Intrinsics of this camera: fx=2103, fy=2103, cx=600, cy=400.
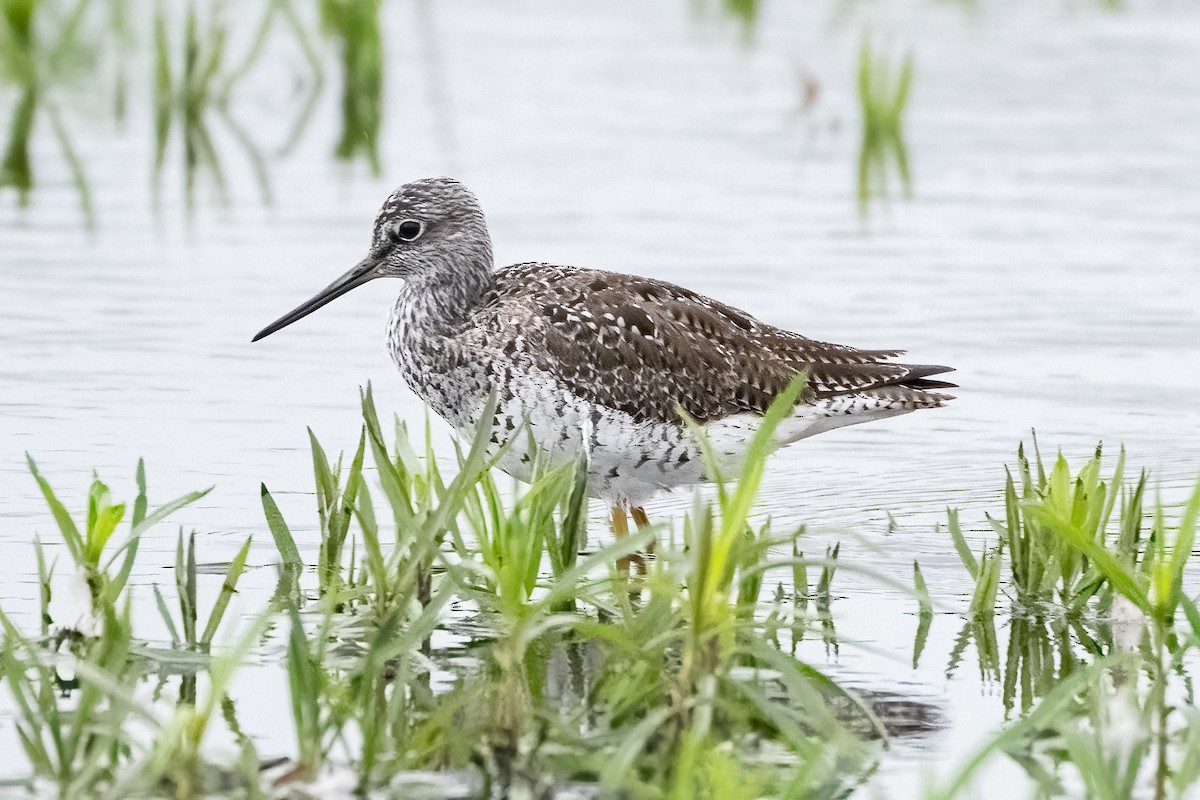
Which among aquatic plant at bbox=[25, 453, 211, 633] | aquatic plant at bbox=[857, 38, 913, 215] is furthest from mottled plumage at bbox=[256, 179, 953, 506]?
aquatic plant at bbox=[857, 38, 913, 215]

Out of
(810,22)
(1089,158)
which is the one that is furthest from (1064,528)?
(810,22)

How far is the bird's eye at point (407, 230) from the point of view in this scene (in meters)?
7.95

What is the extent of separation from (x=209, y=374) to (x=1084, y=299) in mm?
4682

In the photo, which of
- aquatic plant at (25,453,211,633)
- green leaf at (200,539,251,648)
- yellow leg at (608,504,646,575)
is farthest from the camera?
yellow leg at (608,504,646,575)

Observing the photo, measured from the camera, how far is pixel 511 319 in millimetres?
7473

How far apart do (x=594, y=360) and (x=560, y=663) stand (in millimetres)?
1706

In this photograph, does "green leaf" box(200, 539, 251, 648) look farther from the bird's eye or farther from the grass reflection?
the grass reflection

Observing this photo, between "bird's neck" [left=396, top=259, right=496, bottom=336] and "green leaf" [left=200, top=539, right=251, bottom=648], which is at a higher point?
"bird's neck" [left=396, top=259, right=496, bottom=336]

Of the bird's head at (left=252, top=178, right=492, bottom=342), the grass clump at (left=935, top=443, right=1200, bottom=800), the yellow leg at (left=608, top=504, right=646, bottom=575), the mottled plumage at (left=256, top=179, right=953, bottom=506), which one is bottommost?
the yellow leg at (left=608, top=504, right=646, bottom=575)

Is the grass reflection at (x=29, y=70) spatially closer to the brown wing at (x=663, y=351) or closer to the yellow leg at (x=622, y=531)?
the brown wing at (x=663, y=351)

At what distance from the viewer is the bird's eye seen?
7.95 metres

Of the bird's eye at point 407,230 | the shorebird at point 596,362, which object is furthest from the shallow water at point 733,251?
the bird's eye at point 407,230

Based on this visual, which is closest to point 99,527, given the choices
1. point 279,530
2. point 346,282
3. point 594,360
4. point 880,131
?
point 279,530

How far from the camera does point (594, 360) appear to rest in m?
7.39
